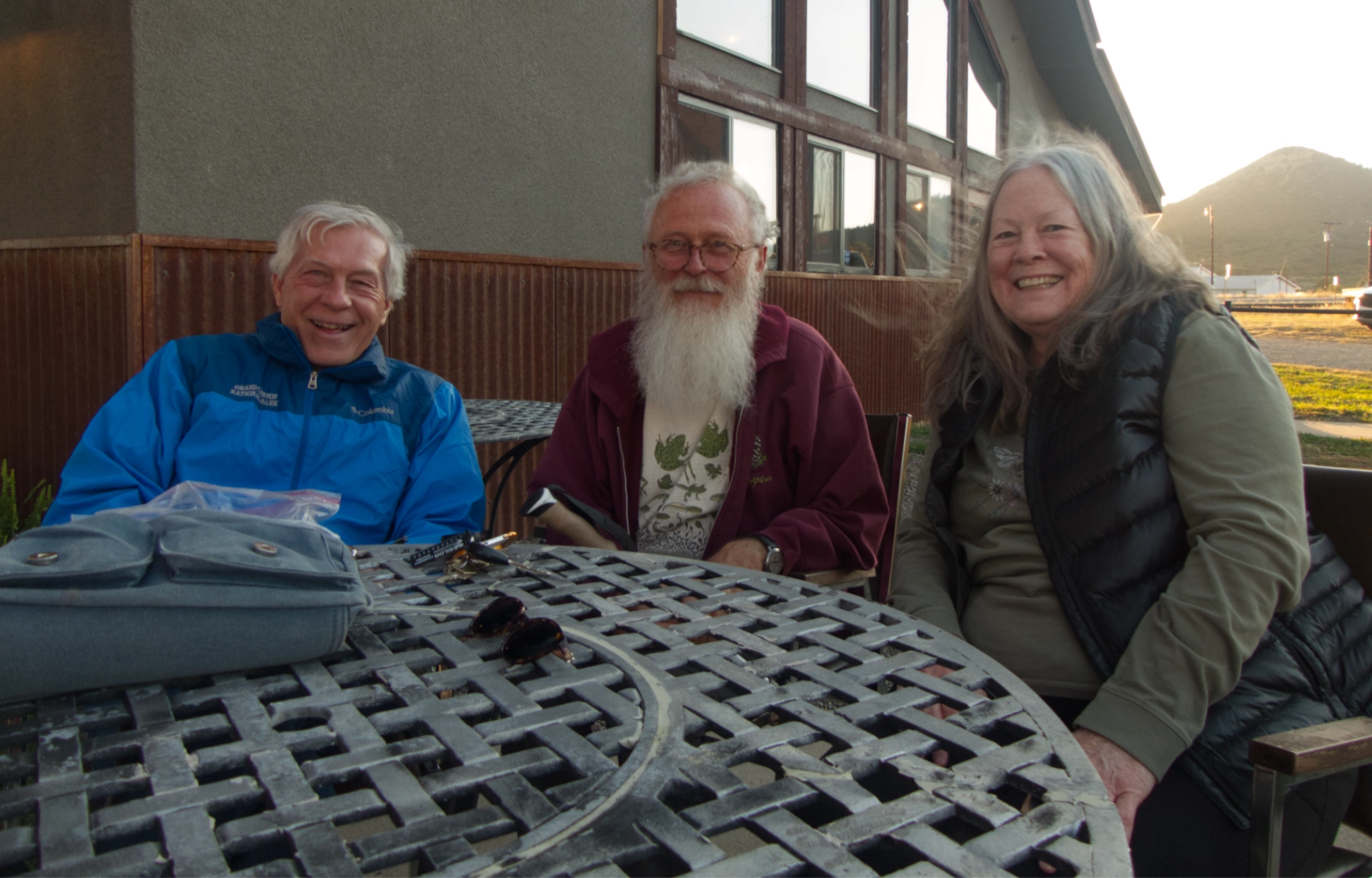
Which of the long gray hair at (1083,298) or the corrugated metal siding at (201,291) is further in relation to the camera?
the corrugated metal siding at (201,291)

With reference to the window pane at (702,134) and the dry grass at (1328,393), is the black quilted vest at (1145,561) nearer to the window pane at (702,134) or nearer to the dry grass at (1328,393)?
the window pane at (702,134)

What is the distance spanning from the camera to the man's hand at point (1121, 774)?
5.08 ft

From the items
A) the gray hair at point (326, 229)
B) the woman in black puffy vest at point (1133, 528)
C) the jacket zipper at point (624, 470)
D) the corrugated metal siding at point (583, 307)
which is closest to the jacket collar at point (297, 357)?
the gray hair at point (326, 229)

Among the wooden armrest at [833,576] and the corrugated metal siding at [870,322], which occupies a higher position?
the corrugated metal siding at [870,322]

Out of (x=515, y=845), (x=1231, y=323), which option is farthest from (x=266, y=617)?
(x=1231, y=323)

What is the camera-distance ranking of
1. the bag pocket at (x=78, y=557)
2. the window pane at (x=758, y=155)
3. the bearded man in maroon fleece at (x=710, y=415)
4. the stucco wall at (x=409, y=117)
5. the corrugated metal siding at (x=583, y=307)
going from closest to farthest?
the bag pocket at (x=78, y=557)
the bearded man in maroon fleece at (x=710, y=415)
the stucco wall at (x=409, y=117)
the corrugated metal siding at (x=583, y=307)
the window pane at (x=758, y=155)

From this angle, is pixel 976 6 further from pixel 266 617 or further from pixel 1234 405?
pixel 266 617

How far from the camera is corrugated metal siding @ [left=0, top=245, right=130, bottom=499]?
5039 millimetres

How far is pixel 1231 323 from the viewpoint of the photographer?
196 centimetres

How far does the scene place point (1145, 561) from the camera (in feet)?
6.11

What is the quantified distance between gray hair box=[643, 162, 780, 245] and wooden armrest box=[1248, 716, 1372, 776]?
74.4 inches

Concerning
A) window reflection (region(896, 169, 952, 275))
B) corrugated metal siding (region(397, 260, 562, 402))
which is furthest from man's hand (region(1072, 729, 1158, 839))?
window reflection (region(896, 169, 952, 275))

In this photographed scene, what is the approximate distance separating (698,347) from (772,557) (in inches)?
29.4

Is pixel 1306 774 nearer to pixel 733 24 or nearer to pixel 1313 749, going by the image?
pixel 1313 749
